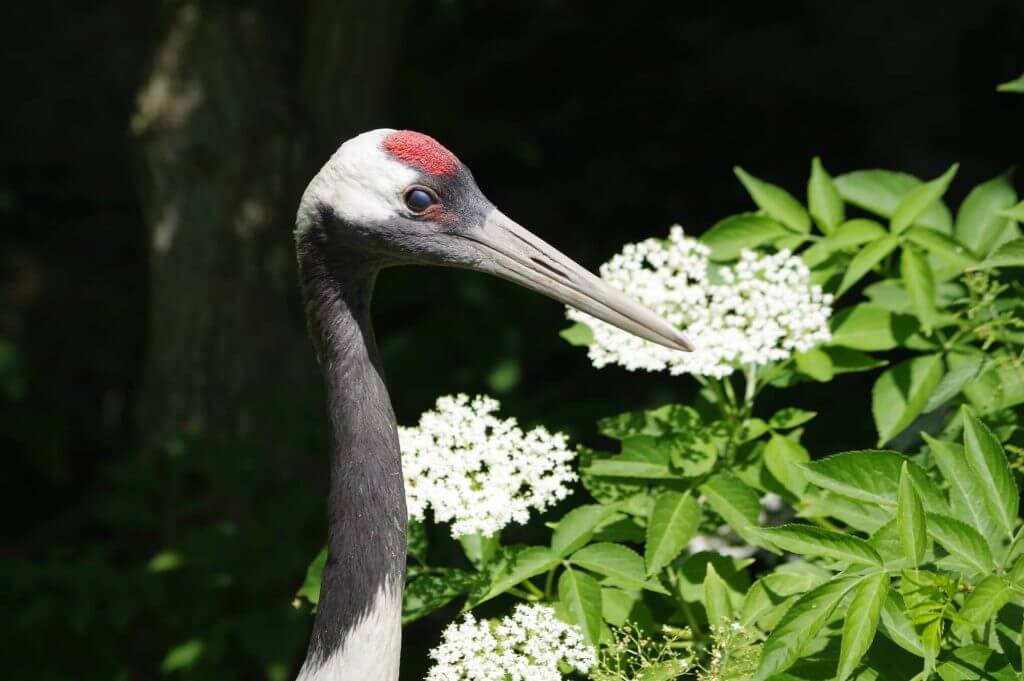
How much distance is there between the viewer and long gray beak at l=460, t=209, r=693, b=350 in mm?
2055

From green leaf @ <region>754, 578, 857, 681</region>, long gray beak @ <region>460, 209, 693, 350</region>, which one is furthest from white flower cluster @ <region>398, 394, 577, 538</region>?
green leaf @ <region>754, 578, 857, 681</region>

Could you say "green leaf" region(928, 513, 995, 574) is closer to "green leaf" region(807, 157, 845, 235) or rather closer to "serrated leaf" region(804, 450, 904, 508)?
"serrated leaf" region(804, 450, 904, 508)

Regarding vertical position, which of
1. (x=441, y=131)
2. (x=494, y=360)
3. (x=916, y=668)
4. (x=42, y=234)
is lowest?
(x=916, y=668)

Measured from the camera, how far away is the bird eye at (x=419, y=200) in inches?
84.5

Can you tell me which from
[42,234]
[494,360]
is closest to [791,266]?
[494,360]

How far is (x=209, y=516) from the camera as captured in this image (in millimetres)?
4504

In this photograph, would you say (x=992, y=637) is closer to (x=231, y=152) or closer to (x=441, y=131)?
(x=231, y=152)

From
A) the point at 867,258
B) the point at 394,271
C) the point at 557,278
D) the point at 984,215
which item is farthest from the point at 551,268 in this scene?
the point at 394,271

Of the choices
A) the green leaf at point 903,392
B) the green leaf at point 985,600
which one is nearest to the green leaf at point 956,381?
the green leaf at point 903,392

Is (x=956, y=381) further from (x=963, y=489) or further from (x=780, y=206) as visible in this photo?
(x=780, y=206)

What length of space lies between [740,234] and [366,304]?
789mm

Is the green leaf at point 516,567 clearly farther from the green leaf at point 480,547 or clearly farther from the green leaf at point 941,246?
the green leaf at point 941,246

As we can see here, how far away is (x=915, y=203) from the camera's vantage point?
7.56ft

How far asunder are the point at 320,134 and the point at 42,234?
2.93 m
